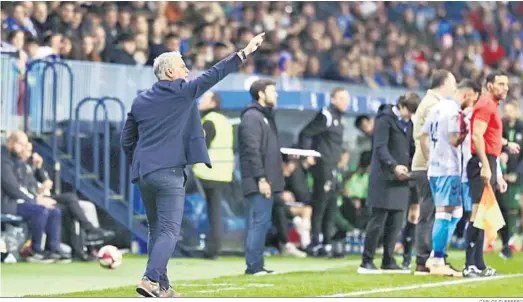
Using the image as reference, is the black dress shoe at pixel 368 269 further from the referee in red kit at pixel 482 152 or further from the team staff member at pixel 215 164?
the team staff member at pixel 215 164

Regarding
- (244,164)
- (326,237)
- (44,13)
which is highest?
(44,13)

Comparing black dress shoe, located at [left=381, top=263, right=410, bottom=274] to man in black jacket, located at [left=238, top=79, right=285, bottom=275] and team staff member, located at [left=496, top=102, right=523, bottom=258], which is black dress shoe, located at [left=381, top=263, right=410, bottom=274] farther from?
team staff member, located at [left=496, top=102, right=523, bottom=258]

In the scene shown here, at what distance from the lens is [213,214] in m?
17.8

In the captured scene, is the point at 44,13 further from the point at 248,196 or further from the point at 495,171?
the point at 495,171

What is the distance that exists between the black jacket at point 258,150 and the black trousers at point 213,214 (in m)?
2.63

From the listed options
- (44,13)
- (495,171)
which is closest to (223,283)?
(495,171)

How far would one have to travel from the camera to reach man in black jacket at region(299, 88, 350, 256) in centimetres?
1886

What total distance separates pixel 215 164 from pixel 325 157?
64.8 inches

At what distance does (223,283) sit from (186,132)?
2.36 metres

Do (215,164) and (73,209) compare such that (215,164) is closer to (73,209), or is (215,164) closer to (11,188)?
(73,209)

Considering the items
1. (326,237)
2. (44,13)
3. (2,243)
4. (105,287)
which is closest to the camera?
(105,287)

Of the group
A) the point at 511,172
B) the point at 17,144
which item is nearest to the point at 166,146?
the point at 17,144

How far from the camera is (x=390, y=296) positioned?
12125 mm

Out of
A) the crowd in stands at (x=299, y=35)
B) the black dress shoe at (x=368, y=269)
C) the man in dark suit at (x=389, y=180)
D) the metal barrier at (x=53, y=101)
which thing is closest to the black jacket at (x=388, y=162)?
the man in dark suit at (x=389, y=180)
